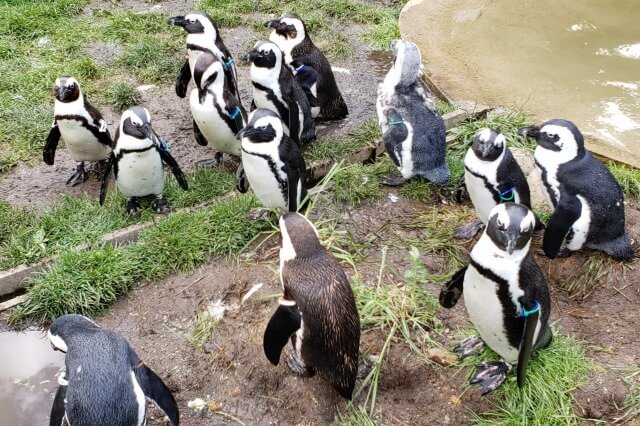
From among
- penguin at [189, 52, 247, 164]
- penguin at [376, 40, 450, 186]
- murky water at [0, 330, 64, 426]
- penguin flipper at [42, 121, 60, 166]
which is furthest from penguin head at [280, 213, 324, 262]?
penguin flipper at [42, 121, 60, 166]

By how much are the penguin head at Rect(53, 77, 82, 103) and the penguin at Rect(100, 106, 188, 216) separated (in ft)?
1.51

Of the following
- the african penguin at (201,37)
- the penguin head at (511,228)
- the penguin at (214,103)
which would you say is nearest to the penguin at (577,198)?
the penguin head at (511,228)

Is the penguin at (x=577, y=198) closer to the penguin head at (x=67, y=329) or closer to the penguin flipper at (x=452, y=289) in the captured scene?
the penguin flipper at (x=452, y=289)

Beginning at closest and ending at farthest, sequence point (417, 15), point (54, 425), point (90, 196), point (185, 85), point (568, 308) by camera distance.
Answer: point (54, 425) → point (568, 308) → point (90, 196) → point (185, 85) → point (417, 15)

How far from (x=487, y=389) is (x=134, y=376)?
1490 millimetres

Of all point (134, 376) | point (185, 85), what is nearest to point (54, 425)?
point (134, 376)

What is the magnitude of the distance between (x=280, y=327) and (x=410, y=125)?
1979mm

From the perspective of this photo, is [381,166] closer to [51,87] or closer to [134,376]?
[134,376]

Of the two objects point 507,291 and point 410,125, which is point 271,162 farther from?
point 507,291

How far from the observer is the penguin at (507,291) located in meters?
2.61

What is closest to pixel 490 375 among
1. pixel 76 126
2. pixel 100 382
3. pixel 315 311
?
pixel 315 311

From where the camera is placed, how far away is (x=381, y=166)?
14.9 ft

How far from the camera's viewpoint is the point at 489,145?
11.4 feet

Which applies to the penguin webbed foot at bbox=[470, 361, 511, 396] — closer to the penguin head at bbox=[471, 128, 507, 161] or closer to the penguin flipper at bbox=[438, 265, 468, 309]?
the penguin flipper at bbox=[438, 265, 468, 309]
